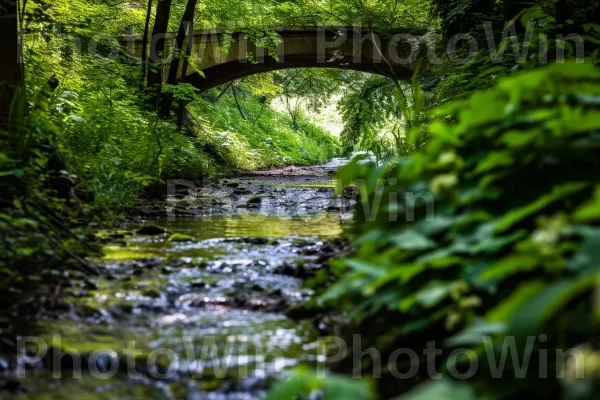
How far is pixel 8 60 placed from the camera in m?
4.54

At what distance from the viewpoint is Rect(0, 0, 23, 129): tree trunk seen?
4.49 meters

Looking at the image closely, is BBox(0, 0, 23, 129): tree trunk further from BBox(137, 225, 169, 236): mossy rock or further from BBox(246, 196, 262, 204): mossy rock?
BBox(246, 196, 262, 204): mossy rock

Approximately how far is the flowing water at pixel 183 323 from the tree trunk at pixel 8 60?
1390mm

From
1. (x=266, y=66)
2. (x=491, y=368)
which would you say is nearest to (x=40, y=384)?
(x=491, y=368)

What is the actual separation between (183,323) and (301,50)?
13808mm

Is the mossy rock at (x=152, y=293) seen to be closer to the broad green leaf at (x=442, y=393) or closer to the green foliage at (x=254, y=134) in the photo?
the broad green leaf at (x=442, y=393)

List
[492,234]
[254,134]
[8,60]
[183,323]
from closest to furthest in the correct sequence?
[492,234]
[183,323]
[8,60]
[254,134]

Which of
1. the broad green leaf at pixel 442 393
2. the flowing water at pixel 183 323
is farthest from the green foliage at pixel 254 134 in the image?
the broad green leaf at pixel 442 393

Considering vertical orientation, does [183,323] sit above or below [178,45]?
below

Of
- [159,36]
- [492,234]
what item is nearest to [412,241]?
[492,234]

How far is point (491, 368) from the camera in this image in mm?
1393

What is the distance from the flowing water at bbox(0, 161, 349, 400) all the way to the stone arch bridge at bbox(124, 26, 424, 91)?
1084cm

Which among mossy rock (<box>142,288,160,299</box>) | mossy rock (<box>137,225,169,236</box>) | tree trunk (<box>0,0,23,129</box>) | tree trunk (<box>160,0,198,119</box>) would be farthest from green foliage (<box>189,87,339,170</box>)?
mossy rock (<box>142,288,160,299</box>)

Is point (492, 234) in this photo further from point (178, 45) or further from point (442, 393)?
point (178, 45)
